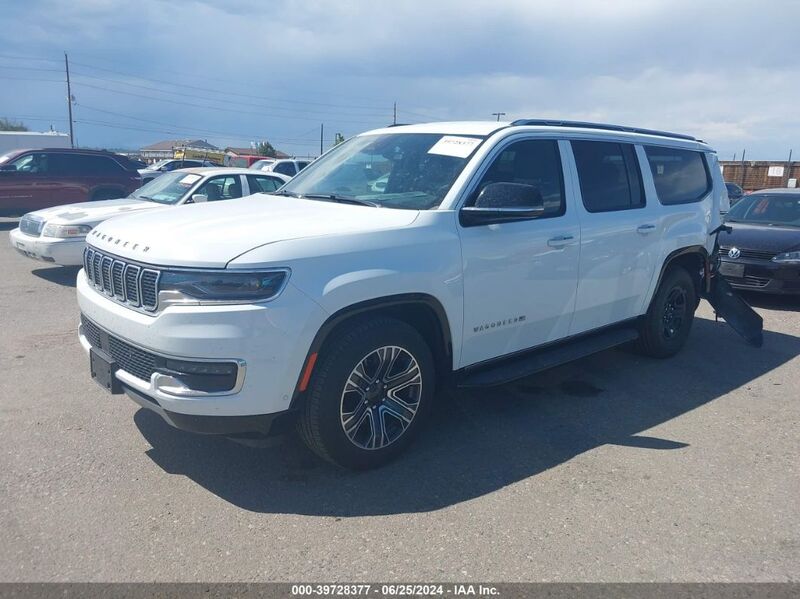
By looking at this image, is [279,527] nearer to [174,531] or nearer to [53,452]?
[174,531]

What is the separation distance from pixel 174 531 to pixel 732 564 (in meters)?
2.69

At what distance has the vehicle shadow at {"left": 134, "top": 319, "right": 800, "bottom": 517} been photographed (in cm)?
362

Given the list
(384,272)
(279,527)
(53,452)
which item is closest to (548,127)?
(384,272)

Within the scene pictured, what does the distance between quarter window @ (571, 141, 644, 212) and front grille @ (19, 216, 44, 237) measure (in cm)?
754

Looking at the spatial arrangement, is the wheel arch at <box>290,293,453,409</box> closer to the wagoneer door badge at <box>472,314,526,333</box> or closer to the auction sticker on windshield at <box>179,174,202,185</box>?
the wagoneer door badge at <box>472,314,526,333</box>

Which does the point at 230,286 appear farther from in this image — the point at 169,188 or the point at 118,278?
the point at 169,188

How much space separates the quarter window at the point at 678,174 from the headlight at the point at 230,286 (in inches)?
157

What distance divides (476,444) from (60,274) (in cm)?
782

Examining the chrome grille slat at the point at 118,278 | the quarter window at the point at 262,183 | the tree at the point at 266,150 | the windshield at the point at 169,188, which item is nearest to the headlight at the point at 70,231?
the windshield at the point at 169,188

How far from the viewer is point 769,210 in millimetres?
10109

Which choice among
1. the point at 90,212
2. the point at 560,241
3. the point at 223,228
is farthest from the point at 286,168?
the point at 223,228

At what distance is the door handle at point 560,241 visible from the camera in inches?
180

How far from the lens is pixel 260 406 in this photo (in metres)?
3.29

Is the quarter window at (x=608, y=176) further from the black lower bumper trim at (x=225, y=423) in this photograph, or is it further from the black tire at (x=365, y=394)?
the black lower bumper trim at (x=225, y=423)
